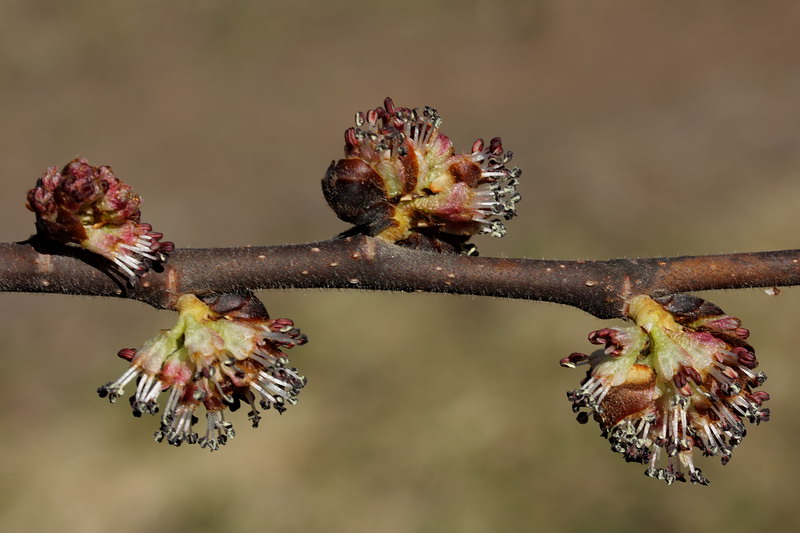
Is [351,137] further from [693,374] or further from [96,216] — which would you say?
[693,374]

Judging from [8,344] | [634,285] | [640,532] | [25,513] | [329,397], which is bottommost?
[25,513]

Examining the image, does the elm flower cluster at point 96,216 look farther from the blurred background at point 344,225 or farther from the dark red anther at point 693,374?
the blurred background at point 344,225

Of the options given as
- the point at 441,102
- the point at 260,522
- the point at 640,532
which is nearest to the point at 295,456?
the point at 260,522

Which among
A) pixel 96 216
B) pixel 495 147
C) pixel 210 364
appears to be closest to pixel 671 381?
pixel 495 147

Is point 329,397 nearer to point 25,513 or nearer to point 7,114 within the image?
point 25,513

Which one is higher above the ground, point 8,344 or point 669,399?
point 669,399

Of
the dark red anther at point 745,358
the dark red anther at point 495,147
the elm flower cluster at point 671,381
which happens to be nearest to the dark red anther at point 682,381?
the elm flower cluster at point 671,381

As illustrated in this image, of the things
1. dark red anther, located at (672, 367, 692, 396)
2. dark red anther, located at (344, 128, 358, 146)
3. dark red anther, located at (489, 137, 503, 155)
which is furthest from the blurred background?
dark red anther, located at (344, 128, 358, 146)
